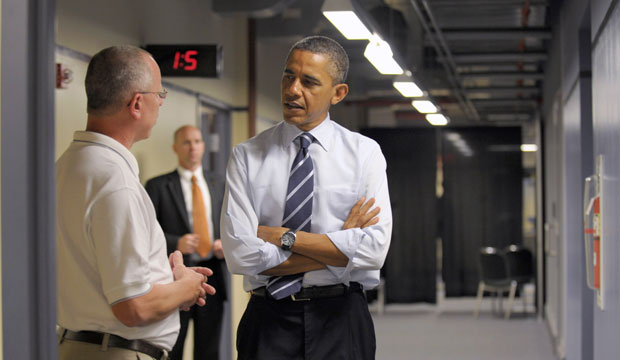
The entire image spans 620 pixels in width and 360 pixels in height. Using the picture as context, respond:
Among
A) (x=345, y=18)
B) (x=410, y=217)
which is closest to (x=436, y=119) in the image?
(x=410, y=217)

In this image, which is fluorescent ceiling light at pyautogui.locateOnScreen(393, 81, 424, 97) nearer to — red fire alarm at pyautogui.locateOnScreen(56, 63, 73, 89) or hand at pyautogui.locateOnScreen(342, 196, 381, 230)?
hand at pyautogui.locateOnScreen(342, 196, 381, 230)

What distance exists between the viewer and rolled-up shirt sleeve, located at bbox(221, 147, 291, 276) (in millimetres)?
2117

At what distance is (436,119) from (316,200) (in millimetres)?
1486

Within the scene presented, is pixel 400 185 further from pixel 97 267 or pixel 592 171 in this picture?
pixel 592 171

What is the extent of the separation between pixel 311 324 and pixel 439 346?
5.15m

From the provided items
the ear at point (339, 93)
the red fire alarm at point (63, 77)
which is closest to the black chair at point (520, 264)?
the red fire alarm at point (63, 77)

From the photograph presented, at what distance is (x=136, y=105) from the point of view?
1868mm

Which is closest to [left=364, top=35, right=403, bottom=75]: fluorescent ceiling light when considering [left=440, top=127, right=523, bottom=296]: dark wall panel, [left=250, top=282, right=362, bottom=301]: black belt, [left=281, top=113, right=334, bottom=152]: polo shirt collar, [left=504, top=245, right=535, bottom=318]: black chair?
[left=281, top=113, right=334, bottom=152]: polo shirt collar

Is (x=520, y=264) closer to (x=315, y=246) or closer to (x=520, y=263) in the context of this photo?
(x=520, y=263)

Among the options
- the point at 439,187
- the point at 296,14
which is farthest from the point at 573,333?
the point at 296,14

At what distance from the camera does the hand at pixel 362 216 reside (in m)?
2.15

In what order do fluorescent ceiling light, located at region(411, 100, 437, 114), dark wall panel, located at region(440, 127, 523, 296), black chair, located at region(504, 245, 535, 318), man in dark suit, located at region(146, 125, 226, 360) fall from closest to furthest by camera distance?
fluorescent ceiling light, located at region(411, 100, 437, 114) < man in dark suit, located at region(146, 125, 226, 360) < dark wall panel, located at region(440, 127, 523, 296) < black chair, located at region(504, 245, 535, 318)

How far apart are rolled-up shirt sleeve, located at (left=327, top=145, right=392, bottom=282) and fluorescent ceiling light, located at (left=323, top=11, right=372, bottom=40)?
1.62 ft

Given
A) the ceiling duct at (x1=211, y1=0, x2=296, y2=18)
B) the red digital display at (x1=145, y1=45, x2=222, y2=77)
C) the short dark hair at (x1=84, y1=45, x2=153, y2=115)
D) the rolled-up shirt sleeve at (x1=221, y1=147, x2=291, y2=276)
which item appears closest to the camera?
the short dark hair at (x1=84, y1=45, x2=153, y2=115)
